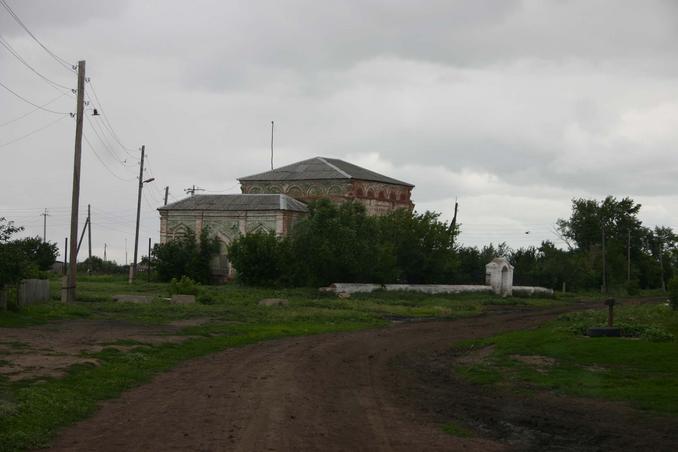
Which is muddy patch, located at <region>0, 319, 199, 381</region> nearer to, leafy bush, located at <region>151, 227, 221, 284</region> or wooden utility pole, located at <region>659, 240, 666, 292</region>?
leafy bush, located at <region>151, 227, 221, 284</region>

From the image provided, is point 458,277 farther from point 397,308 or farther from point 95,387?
point 95,387

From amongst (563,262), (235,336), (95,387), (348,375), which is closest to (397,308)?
(235,336)

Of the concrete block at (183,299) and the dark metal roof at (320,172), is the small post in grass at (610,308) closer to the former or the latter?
the concrete block at (183,299)

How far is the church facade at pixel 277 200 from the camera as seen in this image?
219 feet

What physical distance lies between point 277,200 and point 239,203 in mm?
3049

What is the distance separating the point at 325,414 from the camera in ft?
41.6

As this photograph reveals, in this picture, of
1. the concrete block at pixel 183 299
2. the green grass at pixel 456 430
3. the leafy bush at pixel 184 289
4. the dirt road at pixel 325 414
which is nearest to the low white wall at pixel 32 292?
the concrete block at pixel 183 299

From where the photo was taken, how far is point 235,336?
2644cm

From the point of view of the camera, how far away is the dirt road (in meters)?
10.6

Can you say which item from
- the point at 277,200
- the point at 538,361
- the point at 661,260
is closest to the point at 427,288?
the point at 277,200

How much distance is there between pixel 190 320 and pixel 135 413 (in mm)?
19103

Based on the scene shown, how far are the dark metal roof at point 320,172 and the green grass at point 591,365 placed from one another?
49.7 meters

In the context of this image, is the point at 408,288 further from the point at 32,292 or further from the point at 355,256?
the point at 32,292

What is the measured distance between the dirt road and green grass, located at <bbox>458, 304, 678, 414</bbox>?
36.3 inches
